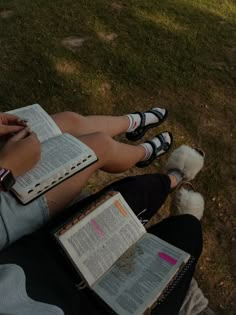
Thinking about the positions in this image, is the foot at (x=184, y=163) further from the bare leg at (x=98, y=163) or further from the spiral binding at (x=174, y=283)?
the spiral binding at (x=174, y=283)

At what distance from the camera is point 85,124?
2.54 meters

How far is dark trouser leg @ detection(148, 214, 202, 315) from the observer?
1.79 metres

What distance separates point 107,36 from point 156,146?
1757mm

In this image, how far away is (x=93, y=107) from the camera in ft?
11.5

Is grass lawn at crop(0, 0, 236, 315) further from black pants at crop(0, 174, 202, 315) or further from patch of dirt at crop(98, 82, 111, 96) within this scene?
black pants at crop(0, 174, 202, 315)

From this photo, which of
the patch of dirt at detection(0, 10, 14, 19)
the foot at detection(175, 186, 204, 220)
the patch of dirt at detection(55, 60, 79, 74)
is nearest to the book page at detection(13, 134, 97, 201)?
the foot at detection(175, 186, 204, 220)

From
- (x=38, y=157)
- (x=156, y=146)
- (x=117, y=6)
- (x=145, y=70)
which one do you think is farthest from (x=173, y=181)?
(x=117, y=6)

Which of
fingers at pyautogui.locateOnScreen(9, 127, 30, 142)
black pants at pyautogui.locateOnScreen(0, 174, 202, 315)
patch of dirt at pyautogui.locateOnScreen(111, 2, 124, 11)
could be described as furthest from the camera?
patch of dirt at pyautogui.locateOnScreen(111, 2, 124, 11)

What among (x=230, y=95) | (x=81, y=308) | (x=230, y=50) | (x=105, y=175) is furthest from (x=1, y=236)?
(x=230, y=50)

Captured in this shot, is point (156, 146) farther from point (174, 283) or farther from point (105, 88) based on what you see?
point (174, 283)

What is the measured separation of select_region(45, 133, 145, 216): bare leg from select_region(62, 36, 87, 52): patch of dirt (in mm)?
1726

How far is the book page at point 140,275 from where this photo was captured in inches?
64.1

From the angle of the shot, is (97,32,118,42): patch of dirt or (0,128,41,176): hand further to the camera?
(97,32,118,42): patch of dirt

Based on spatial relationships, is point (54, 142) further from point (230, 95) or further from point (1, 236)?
point (230, 95)
